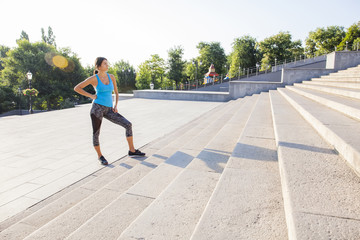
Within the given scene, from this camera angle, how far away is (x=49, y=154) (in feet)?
15.4

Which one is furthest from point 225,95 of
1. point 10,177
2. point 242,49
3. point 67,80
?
point 242,49

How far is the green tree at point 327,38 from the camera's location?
46250mm

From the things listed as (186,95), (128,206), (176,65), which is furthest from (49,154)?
(176,65)

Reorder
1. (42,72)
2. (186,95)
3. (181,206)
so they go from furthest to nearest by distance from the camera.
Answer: (42,72) → (186,95) → (181,206)

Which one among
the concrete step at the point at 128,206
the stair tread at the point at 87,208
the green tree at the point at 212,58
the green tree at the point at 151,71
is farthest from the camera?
the green tree at the point at 151,71

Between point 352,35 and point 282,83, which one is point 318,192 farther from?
point 352,35

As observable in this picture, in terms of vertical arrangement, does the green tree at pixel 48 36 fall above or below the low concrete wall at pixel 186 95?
above

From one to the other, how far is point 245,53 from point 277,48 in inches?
271

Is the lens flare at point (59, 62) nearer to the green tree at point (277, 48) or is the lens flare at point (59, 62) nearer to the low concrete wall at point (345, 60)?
the green tree at point (277, 48)

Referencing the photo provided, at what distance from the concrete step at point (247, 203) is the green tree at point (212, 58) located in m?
55.5

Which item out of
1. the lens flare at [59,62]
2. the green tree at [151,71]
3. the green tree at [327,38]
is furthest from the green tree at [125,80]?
the green tree at [327,38]

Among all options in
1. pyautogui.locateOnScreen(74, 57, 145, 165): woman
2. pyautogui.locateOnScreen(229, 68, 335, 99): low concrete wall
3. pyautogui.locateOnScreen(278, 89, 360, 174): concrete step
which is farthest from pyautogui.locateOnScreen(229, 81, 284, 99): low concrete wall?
pyautogui.locateOnScreen(74, 57, 145, 165): woman

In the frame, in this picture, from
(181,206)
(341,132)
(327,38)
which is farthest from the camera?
(327,38)

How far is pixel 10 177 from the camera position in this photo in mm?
3547
